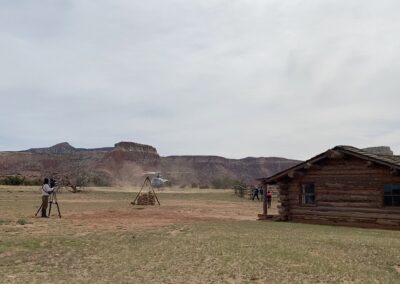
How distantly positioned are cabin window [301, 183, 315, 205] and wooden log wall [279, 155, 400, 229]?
23cm

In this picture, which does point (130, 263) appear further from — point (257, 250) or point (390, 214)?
point (390, 214)

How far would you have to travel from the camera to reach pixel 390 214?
22.1m

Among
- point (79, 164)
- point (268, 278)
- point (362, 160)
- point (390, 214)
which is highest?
point (79, 164)

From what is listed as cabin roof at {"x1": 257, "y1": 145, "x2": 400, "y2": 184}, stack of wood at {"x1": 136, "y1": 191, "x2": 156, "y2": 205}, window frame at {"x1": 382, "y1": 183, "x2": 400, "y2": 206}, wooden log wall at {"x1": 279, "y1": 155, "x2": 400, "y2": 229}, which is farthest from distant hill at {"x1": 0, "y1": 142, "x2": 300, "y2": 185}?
window frame at {"x1": 382, "y1": 183, "x2": 400, "y2": 206}

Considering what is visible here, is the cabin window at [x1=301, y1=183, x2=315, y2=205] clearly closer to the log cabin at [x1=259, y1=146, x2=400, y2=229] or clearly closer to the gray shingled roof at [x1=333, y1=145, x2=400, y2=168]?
the log cabin at [x1=259, y1=146, x2=400, y2=229]

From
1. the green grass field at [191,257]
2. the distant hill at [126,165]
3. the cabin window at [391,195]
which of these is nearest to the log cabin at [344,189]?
the cabin window at [391,195]

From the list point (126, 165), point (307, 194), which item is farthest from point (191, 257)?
point (126, 165)

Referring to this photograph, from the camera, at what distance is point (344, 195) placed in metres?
24.0

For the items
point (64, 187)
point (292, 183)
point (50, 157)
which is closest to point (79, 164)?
point (50, 157)

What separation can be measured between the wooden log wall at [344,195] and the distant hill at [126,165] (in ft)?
272

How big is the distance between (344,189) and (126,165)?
12762 centimetres

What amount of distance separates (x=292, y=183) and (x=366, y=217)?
4.61 m

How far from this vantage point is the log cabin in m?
22.4

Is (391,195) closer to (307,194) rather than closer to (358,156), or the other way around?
(358,156)
